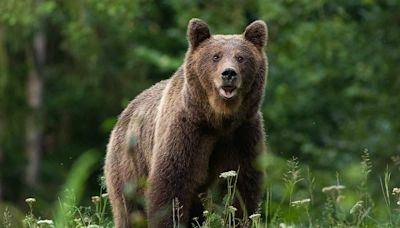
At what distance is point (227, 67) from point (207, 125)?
444mm

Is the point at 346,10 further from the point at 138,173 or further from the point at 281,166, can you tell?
the point at 281,166

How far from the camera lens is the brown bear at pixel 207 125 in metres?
8.33

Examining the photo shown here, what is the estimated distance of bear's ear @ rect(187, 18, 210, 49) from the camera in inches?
342

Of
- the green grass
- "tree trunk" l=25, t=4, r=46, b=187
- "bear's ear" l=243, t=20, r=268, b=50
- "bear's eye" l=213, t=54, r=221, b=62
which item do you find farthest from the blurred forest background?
the green grass

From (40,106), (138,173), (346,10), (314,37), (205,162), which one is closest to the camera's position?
(205,162)

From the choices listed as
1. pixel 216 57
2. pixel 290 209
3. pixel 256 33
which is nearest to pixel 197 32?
pixel 216 57

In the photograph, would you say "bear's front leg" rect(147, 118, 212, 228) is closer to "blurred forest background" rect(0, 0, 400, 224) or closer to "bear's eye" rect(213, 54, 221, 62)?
"bear's eye" rect(213, 54, 221, 62)

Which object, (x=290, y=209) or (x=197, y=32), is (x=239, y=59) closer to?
(x=197, y=32)

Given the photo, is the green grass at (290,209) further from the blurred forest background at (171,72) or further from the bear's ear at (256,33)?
the blurred forest background at (171,72)

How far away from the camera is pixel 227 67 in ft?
27.3

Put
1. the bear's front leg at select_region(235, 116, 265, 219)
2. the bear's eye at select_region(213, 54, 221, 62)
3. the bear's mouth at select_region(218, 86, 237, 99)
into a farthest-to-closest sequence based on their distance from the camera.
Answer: the bear's eye at select_region(213, 54, 221, 62) → the bear's front leg at select_region(235, 116, 265, 219) → the bear's mouth at select_region(218, 86, 237, 99)

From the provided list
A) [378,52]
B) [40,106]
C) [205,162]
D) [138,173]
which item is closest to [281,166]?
[205,162]

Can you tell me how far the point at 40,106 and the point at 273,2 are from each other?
26.0 feet

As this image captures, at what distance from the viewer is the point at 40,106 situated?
86.4ft
